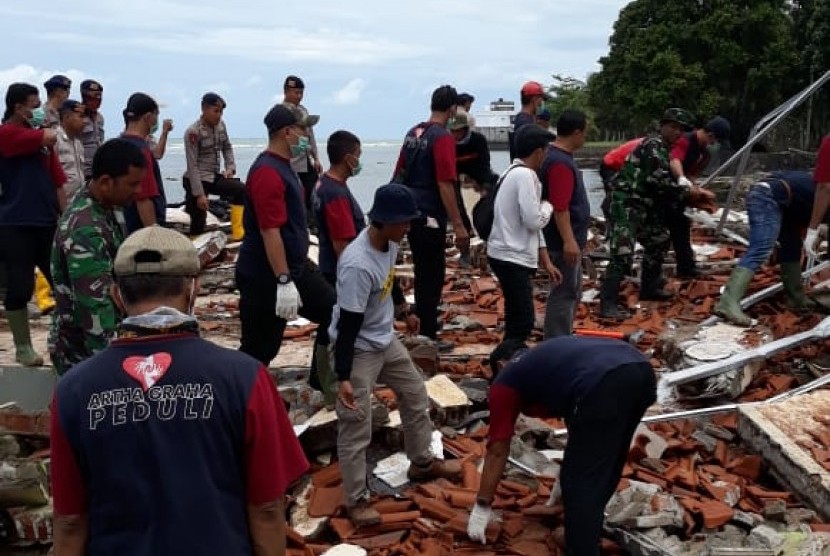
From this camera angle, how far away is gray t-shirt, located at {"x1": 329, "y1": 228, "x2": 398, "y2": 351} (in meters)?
4.21

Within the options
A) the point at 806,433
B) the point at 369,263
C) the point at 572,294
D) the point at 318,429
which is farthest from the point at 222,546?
the point at 572,294

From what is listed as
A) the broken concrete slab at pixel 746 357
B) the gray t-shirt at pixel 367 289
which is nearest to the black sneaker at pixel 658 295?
the broken concrete slab at pixel 746 357

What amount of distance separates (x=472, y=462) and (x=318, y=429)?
928mm

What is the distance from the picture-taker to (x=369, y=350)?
441cm

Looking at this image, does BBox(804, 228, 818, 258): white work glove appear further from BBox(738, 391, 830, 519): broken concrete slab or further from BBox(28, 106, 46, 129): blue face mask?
BBox(28, 106, 46, 129): blue face mask

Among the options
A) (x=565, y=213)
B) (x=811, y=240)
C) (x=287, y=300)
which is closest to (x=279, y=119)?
(x=287, y=300)

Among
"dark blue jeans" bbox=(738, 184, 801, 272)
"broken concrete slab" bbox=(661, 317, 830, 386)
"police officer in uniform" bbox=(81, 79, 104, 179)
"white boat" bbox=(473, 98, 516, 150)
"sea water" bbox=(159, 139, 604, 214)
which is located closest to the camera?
"broken concrete slab" bbox=(661, 317, 830, 386)

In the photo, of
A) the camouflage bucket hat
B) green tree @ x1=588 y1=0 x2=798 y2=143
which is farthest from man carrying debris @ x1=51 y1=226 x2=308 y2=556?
green tree @ x1=588 y1=0 x2=798 y2=143

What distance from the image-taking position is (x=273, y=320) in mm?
5359

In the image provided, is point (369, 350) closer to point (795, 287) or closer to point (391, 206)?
point (391, 206)

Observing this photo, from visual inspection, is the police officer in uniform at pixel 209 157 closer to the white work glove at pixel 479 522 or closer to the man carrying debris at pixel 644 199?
the man carrying debris at pixel 644 199

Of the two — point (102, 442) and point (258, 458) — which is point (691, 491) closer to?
point (258, 458)

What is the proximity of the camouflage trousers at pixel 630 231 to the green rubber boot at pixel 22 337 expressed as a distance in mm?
5160

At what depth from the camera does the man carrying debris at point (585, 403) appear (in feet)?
12.0
